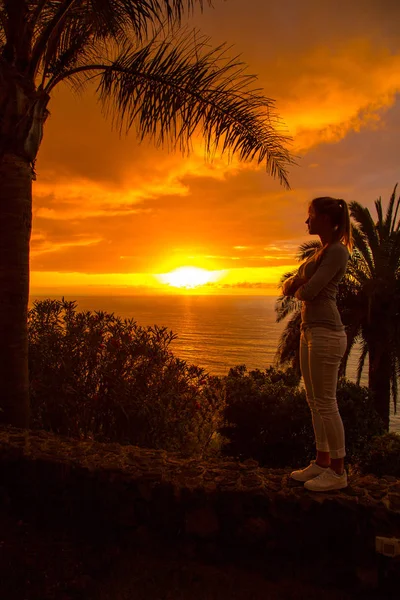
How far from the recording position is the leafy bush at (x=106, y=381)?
651 cm

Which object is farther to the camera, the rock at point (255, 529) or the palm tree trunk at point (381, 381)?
the palm tree trunk at point (381, 381)

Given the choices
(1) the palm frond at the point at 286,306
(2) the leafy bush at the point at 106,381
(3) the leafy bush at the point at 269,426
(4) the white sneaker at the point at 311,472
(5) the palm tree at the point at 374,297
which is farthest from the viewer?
(1) the palm frond at the point at 286,306

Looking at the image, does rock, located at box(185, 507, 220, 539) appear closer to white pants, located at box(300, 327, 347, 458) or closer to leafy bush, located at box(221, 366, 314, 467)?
white pants, located at box(300, 327, 347, 458)

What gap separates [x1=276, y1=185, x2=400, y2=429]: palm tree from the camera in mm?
14130

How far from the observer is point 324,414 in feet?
11.3

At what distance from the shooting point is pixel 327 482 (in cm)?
347

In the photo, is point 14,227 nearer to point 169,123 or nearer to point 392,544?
point 169,123

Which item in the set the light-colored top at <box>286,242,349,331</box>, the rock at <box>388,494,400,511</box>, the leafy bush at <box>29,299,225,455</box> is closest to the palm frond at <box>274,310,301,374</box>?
the leafy bush at <box>29,299,225,455</box>

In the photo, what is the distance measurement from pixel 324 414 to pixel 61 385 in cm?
405

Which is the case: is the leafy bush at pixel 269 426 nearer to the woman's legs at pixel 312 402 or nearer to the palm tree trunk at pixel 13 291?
the palm tree trunk at pixel 13 291

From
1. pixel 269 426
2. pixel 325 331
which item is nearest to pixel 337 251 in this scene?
pixel 325 331

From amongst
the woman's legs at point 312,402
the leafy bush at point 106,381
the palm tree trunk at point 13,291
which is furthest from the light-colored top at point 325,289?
the leafy bush at point 106,381

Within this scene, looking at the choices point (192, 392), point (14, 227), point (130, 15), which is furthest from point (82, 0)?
point (192, 392)

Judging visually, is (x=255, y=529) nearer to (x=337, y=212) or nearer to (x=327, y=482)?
(x=327, y=482)
